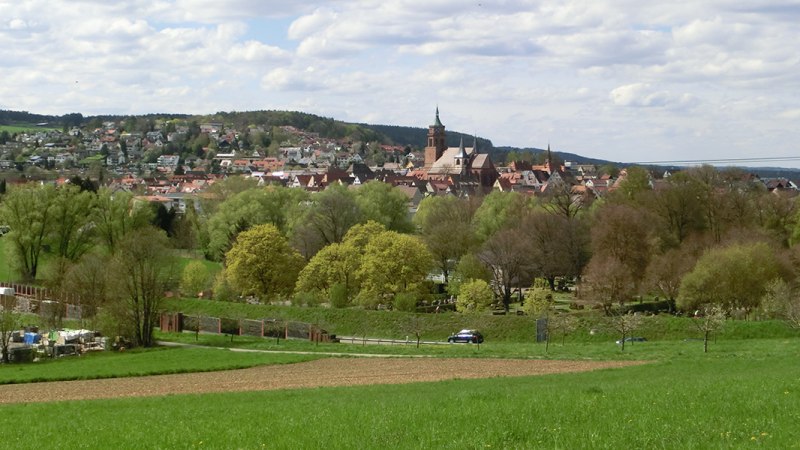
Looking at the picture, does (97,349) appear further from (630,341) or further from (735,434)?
(735,434)

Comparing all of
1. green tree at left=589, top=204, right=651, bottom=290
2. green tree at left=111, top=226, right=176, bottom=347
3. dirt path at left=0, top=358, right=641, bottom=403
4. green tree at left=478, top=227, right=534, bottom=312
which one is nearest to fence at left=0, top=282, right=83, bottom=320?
green tree at left=111, top=226, right=176, bottom=347

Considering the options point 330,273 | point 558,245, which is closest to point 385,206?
point 558,245

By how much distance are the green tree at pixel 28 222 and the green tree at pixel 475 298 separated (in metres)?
33.5

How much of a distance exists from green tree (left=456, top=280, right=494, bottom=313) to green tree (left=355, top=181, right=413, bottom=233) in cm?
2222

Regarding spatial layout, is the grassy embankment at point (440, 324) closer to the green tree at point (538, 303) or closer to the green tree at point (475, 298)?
the green tree at point (538, 303)

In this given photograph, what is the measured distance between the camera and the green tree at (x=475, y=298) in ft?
192

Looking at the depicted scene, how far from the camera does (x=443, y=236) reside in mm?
74875

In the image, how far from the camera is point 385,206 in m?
83.0

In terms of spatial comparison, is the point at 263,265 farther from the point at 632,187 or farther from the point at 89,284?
the point at 632,187

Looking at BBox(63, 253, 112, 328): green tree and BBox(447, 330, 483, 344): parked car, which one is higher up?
BBox(63, 253, 112, 328): green tree

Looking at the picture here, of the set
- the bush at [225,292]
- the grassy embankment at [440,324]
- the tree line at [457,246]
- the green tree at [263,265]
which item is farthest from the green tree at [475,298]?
the bush at [225,292]

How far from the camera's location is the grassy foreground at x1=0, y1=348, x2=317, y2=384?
1409 inches

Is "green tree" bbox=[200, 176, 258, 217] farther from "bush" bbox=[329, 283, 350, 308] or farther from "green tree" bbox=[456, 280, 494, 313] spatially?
"green tree" bbox=[456, 280, 494, 313]

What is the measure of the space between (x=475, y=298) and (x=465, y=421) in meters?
43.9
